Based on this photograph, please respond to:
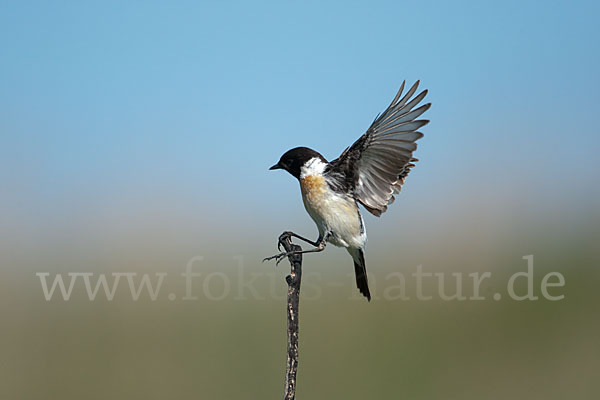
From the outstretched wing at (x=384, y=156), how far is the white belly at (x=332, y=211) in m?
0.09

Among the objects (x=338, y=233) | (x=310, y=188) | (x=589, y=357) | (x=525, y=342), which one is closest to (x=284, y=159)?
(x=310, y=188)

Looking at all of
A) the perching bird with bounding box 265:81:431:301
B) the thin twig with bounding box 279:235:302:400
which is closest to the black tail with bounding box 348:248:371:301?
the perching bird with bounding box 265:81:431:301

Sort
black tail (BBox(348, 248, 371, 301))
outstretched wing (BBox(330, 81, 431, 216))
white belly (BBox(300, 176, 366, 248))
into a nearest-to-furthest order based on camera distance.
→ 1. outstretched wing (BBox(330, 81, 431, 216))
2. white belly (BBox(300, 176, 366, 248))
3. black tail (BBox(348, 248, 371, 301))

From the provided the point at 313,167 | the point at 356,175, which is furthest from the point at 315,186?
the point at 356,175

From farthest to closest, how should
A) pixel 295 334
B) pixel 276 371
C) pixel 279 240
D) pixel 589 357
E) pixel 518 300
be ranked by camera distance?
pixel 518 300 < pixel 589 357 < pixel 276 371 < pixel 279 240 < pixel 295 334

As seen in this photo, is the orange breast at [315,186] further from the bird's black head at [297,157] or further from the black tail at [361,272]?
the black tail at [361,272]

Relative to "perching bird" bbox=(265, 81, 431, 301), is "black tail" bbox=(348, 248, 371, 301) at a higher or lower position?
lower

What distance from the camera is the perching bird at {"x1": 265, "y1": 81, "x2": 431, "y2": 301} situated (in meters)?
3.31

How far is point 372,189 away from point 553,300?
3689 mm

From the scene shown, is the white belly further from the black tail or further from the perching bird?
the black tail

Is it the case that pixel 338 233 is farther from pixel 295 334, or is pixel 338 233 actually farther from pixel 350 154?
pixel 295 334

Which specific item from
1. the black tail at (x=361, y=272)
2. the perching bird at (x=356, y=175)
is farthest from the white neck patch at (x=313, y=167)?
the black tail at (x=361, y=272)

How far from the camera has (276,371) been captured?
207 inches

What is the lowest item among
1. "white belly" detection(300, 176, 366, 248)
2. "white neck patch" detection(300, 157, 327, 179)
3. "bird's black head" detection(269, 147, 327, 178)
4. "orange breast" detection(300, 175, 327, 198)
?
"white belly" detection(300, 176, 366, 248)
